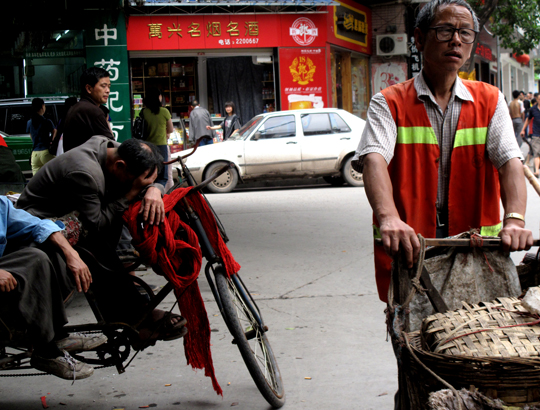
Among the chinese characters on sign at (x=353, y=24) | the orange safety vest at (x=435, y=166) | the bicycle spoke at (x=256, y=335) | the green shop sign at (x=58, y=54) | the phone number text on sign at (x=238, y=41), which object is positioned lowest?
the bicycle spoke at (x=256, y=335)

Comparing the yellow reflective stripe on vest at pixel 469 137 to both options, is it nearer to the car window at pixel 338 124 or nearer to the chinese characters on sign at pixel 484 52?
the car window at pixel 338 124

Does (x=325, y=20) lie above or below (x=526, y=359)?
above

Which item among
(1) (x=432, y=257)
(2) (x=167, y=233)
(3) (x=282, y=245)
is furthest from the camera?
(3) (x=282, y=245)

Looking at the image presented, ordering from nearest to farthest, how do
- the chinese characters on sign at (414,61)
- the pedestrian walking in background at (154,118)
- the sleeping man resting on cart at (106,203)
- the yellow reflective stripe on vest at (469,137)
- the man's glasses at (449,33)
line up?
the man's glasses at (449,33)
the yellow reflective stripe on vest at (469,137)
the sleeping man resting on cart at (106,203)
the pedestrian walking in background at (154,118)
the chinese characters on sign at (414,61)

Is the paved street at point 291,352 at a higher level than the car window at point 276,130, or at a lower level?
lower

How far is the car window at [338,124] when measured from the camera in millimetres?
12766

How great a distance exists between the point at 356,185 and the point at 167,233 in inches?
405

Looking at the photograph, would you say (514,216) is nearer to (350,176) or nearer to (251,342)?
(251,342)

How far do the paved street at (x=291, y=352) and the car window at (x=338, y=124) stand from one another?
5.58 m

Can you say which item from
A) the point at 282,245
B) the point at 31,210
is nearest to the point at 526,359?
the point at 31,210

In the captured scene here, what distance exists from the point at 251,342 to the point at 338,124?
9870mm

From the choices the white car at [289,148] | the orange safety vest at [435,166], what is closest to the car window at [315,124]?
→ the white car at [289,148]

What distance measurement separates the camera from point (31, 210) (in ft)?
10.6

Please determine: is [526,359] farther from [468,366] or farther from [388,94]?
[388,94]
